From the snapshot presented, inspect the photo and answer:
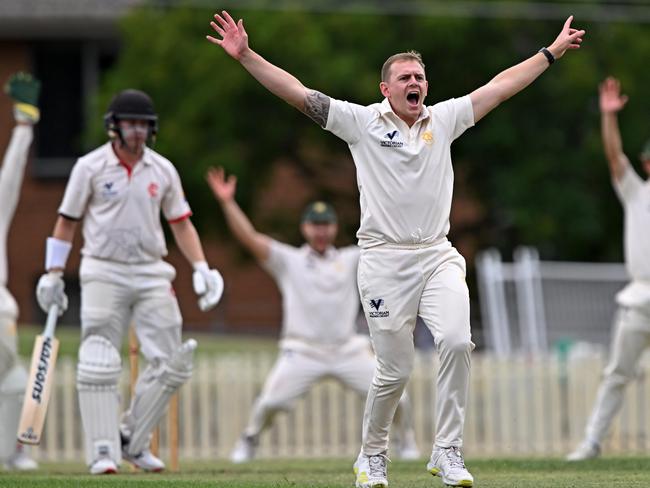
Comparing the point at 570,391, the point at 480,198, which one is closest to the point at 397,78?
the point at 570,391

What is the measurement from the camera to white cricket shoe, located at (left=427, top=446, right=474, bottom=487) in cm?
814

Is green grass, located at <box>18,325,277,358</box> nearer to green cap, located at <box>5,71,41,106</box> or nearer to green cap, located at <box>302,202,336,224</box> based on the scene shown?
green cap, located at <box>302,202,336,224</box>

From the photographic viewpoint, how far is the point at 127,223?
10.4m

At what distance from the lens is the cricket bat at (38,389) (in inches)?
394

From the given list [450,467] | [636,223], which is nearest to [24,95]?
[636,223]

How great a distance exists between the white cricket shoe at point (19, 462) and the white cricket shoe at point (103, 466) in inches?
75.3

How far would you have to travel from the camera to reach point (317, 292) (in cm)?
1384

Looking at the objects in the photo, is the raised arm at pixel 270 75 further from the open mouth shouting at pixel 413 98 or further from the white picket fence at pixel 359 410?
the white picket fence at pixel 359 410

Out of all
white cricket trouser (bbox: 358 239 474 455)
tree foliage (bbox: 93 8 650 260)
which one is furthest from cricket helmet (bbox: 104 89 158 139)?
tree foliage (bbox: 93 8 650 260)

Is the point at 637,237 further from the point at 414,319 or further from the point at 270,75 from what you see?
the point at 270,75

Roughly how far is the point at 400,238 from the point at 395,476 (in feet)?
6.03

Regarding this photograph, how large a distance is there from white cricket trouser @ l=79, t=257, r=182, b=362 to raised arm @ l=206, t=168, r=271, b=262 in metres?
1.94

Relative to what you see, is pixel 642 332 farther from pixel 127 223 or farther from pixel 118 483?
pixel 118 483

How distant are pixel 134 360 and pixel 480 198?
45.7 feet
